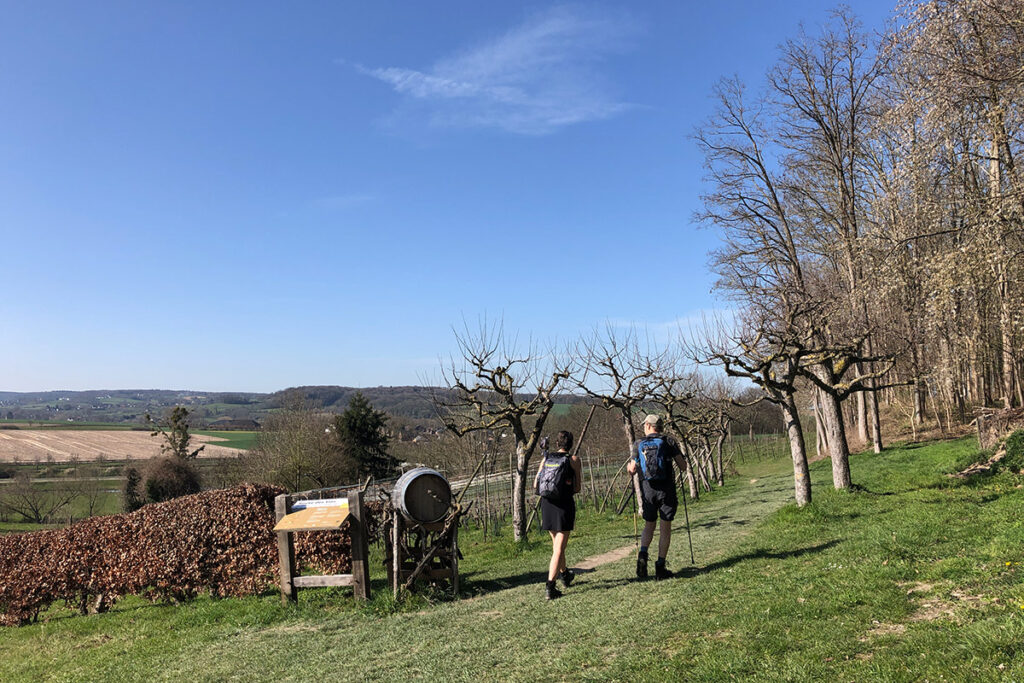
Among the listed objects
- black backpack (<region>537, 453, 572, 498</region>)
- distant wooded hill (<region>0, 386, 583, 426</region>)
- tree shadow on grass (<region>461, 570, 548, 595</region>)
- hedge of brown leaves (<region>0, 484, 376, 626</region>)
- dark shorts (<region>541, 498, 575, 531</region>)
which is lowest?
tree shadow on grass (<region>461, 570, 548, 595</region>)

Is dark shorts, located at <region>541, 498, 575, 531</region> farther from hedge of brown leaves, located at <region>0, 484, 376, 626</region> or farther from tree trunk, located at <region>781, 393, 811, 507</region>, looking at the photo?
tree trunk, located at <region>781, 393, 811, 507</region>

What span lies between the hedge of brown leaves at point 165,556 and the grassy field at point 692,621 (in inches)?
16.8

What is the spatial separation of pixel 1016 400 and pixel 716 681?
23.5 meters

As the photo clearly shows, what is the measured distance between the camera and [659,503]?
7680 millimetres

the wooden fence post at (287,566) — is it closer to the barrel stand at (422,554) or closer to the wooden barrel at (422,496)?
the barrel stand at (422,554)

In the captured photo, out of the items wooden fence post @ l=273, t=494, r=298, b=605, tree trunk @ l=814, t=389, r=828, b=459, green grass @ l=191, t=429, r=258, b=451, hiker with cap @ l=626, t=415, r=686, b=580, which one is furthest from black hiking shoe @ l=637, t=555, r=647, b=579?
green grass @ l=191, t=429, r=258, b=451

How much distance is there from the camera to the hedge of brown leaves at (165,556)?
411 inches

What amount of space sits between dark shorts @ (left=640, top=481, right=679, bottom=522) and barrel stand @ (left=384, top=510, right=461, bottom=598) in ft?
8.41

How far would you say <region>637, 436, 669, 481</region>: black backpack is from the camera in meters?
7.73

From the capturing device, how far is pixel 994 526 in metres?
7.48

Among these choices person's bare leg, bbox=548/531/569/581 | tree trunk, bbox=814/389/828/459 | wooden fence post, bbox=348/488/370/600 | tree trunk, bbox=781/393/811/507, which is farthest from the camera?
tree trunk, bbox=814/389/828/459

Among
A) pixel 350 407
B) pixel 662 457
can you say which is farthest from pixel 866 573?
pixel 350 407

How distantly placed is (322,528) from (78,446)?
73.2 m

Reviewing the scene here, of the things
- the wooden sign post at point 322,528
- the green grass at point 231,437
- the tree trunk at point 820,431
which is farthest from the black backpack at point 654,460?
the green grass at point 231,437
